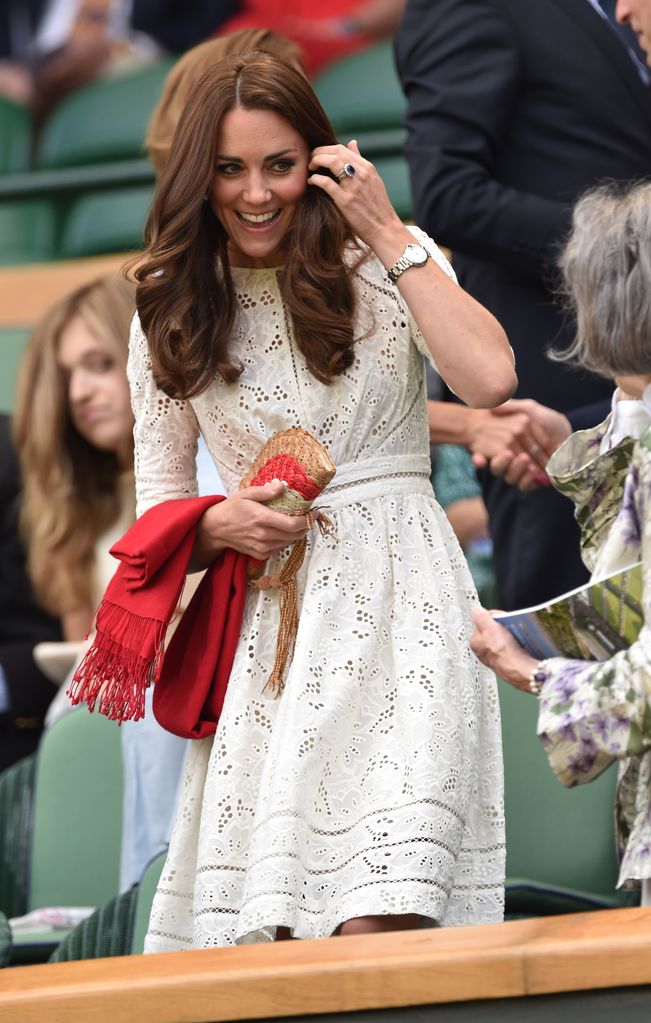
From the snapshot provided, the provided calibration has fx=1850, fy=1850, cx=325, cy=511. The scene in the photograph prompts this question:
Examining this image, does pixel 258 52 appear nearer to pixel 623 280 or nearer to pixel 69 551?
pixel 623 280

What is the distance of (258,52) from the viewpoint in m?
2.36

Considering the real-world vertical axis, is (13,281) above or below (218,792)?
above

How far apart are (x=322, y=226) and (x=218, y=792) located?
0.72 metres

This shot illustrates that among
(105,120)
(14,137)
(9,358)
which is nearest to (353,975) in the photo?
(9,358)

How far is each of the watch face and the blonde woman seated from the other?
1846 millimetres

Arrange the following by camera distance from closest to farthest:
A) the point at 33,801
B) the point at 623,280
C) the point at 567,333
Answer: the point at 623,280
the point at 567,333
the point at 33,801

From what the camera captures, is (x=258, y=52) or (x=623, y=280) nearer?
(x=623, y=280)

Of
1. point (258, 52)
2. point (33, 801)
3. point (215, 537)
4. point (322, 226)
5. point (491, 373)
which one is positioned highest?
point (258, 52)

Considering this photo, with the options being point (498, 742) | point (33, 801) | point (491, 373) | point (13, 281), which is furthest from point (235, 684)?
point (13, 281)

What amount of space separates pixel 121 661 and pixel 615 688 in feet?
2.45

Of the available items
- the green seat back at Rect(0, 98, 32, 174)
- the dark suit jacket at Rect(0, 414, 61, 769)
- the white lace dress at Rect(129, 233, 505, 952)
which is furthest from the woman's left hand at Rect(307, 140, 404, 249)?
the green seat back at Rect(0, 98, 32, 174)

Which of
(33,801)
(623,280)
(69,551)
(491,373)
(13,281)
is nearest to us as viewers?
(623,280)

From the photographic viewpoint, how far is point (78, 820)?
3.69 metres

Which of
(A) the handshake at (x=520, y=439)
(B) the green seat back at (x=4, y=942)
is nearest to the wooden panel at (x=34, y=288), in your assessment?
(A) the handshake at (x=520, y=439)
